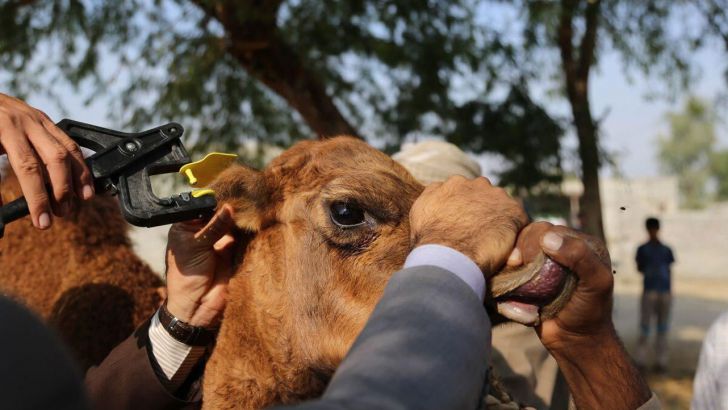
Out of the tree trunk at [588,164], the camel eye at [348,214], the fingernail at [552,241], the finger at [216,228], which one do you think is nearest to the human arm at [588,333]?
the fingernail at [552,241]

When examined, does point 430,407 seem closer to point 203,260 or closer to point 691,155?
point 203,260

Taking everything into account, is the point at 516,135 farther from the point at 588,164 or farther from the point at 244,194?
the point at 244,194

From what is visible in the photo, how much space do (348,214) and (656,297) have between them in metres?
10.9

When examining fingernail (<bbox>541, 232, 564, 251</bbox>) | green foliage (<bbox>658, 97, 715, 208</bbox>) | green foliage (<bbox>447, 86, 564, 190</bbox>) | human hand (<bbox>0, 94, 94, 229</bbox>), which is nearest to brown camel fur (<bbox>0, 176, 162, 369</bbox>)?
human hand (<bbox>0, 94, 94, 229</bbox>)

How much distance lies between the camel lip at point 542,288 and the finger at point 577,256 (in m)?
0.03

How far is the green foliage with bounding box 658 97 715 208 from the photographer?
71.2 metres

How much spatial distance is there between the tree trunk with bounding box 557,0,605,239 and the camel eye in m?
4.91

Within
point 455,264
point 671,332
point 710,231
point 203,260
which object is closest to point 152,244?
point 671,332

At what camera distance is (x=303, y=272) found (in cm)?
246

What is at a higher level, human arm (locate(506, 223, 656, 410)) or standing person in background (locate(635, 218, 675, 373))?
human arm (locate(506, 223, 656, 410))

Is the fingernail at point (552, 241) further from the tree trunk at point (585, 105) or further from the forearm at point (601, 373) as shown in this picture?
the tree trunk at point (585, 105)

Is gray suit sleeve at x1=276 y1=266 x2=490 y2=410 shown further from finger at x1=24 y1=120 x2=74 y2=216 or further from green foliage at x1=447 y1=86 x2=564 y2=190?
green foliage at x1=447 y1=86 x2=564 y2=190

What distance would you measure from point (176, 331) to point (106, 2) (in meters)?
6.95

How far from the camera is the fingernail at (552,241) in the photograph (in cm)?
167
